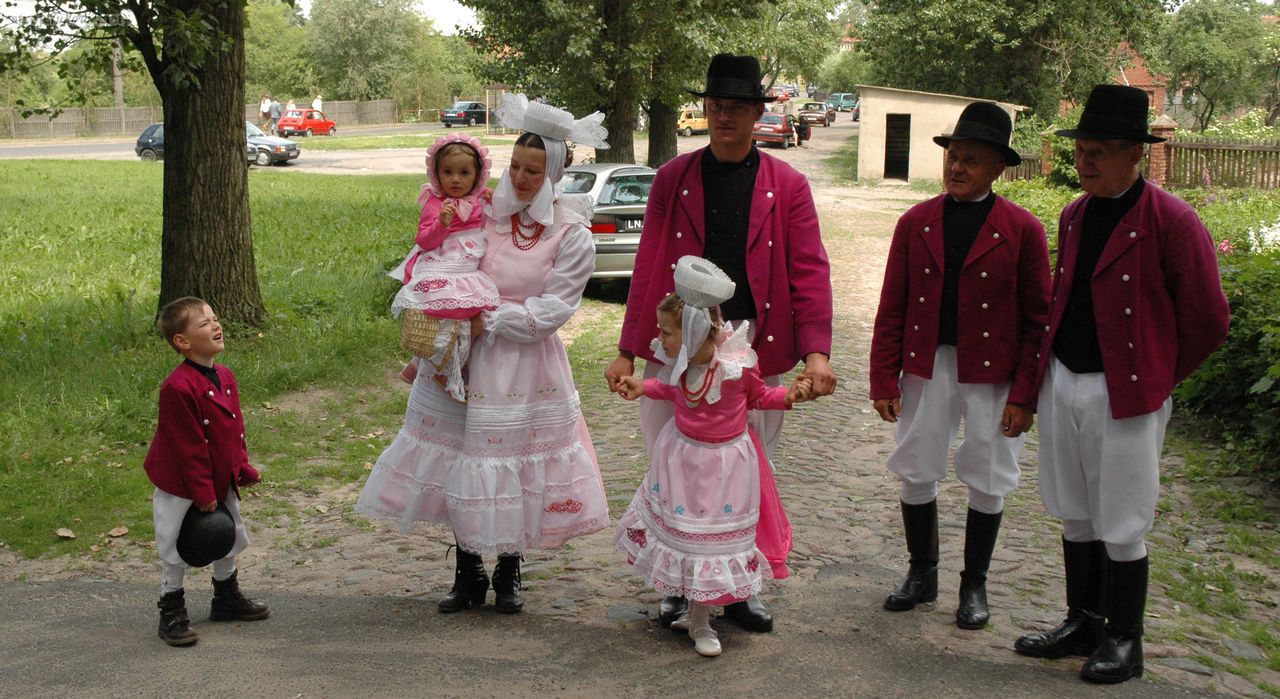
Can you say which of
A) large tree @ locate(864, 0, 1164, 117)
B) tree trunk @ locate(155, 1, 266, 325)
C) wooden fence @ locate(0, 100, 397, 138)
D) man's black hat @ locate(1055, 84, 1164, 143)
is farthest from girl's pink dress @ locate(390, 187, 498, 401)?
wooden fence @ locate(0, 100, 397, 138)

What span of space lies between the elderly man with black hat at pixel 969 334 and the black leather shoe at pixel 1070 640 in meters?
0.29

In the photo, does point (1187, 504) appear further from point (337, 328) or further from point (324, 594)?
point (337, 328)

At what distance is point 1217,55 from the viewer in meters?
63.9

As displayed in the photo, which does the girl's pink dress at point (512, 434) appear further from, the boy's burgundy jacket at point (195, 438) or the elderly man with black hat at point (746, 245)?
the boy's burgundy jacket at point (195, 438)

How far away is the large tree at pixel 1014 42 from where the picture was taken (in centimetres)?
3947

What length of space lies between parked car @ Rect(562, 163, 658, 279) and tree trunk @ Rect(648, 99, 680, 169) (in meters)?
8.64

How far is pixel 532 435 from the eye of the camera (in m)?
4.77

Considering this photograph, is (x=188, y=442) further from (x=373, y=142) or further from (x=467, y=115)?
(x=467, y=115)

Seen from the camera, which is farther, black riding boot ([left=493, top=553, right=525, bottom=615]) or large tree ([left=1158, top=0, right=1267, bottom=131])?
large tree ([left=1158, top=0, right=1267, bottom=131])

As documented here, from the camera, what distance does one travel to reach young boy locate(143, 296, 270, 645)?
14.4 feet

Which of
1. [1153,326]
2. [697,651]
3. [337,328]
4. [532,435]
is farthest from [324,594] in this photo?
[337,328]

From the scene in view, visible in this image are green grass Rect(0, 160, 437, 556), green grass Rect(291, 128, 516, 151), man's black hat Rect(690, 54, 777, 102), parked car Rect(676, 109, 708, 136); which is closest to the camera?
man's black hat Rect(690, 54, 777, 102)

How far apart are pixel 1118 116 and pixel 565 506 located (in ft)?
8.30

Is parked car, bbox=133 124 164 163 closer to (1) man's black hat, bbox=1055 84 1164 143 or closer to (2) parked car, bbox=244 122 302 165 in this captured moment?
(2) parked car, bbox=244 122 302 165
